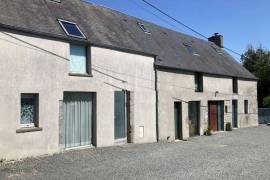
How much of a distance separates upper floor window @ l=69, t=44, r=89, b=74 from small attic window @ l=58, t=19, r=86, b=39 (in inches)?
16.7

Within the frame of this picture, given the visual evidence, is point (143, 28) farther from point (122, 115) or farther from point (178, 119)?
point (122, 115)

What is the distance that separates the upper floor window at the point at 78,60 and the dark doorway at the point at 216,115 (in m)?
12.2

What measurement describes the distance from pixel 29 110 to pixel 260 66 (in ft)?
134

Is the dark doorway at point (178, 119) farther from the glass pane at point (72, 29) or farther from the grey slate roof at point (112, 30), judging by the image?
the glass pane at point (72, 29)

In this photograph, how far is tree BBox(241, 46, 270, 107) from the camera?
4709 cm

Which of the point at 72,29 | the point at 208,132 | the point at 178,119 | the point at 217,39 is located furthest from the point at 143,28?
the point at 217,39

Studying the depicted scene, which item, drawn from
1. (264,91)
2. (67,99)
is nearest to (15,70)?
(67,99)

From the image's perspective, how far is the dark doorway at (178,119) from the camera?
69.9ft

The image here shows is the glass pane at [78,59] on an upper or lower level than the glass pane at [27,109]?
upper

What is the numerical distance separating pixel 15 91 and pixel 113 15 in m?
9.46

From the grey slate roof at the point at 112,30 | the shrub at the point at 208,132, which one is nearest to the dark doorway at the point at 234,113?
the grey slate roof at the point at 112,30

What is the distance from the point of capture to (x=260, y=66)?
4903 cm

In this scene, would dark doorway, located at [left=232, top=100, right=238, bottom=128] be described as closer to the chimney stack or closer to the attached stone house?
the attached stone house

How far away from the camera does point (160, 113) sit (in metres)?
19.5
